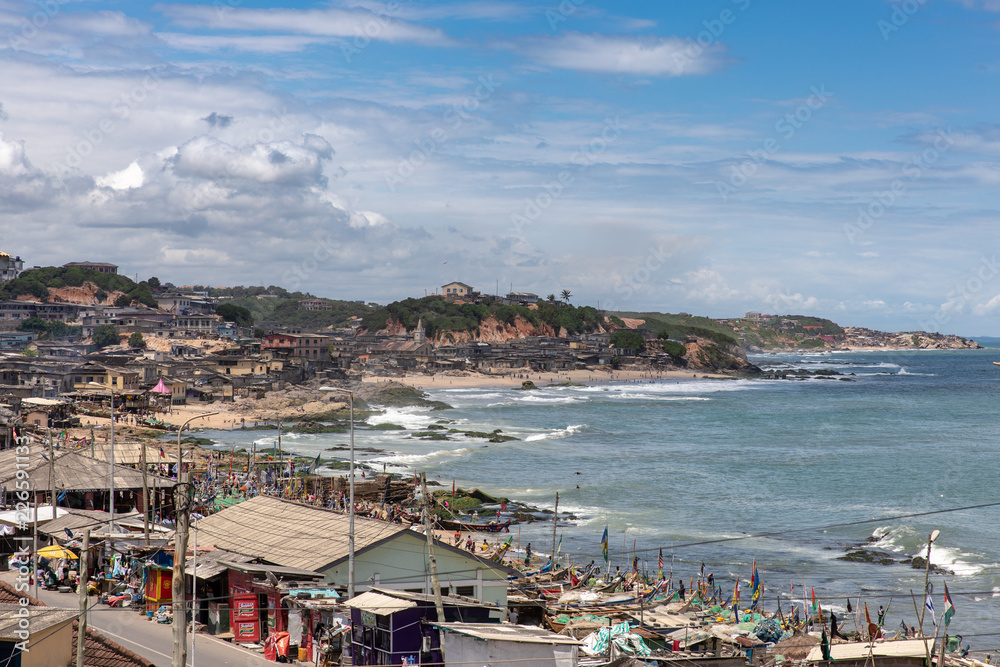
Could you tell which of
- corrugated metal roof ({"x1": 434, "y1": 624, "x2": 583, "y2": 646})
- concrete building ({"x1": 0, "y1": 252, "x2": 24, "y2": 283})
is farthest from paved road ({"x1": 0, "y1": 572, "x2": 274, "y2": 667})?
concrete building ({"x1": 0, "y1": 252, "x2": 24, "y2": 283})

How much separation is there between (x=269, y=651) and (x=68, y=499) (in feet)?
42.3

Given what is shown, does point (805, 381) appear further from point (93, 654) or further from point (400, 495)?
point (93, 654)

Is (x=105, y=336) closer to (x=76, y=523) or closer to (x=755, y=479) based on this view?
(x=755, y=479)

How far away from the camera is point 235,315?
133m

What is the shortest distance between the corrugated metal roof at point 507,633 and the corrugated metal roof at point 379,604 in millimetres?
687

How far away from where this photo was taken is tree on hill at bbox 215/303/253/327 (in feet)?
433

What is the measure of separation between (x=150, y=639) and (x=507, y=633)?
7564 mm

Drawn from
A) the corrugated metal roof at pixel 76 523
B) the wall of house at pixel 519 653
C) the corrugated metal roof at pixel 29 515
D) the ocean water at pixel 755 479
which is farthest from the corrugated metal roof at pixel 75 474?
the wall of house at pixel 519 653

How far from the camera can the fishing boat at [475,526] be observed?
3181cm

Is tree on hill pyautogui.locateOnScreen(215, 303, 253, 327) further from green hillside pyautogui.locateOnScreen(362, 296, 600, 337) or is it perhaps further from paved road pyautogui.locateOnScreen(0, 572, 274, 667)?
paved road pyautogui.locateOnScreen(0, 572, 274, 667)

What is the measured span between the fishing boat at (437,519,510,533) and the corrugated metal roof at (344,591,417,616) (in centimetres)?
1662

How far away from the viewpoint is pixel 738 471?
162 ft

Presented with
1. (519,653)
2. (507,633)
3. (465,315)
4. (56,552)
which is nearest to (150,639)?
(56,552)

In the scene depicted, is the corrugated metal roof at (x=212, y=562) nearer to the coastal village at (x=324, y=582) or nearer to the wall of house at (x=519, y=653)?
the coastal village at (x=324, y=582)
